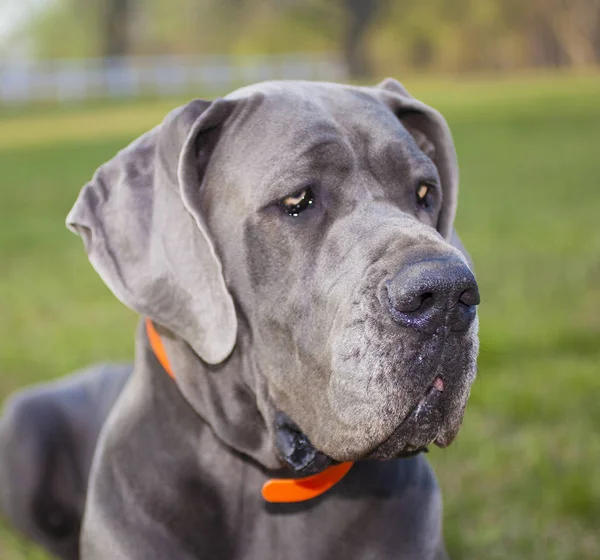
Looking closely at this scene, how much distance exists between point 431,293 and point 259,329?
66 cm

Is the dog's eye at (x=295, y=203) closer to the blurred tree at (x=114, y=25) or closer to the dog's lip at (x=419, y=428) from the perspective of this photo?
the dog's lip at (x=419, y=428)

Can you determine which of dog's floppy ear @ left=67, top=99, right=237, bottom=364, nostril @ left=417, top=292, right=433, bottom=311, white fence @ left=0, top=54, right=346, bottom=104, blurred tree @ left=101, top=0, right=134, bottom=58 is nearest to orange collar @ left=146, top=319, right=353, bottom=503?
dog's floppy ear @ left=67, top=99, right=237, bottom=364

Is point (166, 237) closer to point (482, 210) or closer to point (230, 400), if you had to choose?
point (230, 400)

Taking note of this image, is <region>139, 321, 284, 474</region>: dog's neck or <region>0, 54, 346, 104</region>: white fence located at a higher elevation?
<region>139, 321, 284, 474</region>: dog's neck

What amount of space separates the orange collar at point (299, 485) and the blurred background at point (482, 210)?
1.99 feet

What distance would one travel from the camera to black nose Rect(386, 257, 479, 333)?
2385 millimetres

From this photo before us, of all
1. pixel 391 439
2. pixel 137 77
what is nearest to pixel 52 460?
pixel 391 439

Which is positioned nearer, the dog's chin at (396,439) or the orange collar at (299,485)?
the dog's chin at (396,439)

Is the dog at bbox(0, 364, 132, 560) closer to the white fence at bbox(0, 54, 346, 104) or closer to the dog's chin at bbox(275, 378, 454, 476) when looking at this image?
the dog's chin at bbox(275, 378, 454, 476)

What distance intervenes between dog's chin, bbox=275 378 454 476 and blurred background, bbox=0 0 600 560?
53cm

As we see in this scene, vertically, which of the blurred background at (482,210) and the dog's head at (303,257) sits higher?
the dog's head at (303,257)

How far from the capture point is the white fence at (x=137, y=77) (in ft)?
114

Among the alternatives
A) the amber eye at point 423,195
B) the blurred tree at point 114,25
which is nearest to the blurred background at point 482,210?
the amber eye at point 423,195

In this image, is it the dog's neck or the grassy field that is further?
the grassy field
